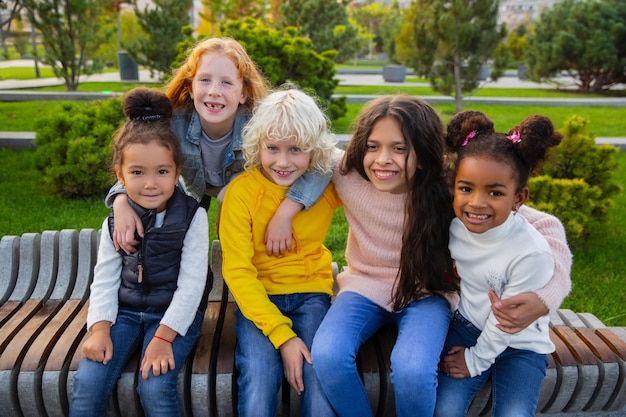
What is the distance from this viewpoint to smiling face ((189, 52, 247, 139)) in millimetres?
2664

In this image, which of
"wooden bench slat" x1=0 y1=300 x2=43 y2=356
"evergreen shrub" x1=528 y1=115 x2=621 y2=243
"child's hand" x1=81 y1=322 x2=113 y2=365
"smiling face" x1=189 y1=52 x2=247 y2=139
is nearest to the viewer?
"child's hand" x1=81 y1=322 x2=113 y2=365

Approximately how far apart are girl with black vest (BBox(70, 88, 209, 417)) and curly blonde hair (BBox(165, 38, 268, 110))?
332 millimetres

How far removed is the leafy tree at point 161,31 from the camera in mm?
14188

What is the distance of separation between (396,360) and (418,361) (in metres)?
0.09

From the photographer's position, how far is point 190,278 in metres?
2.40

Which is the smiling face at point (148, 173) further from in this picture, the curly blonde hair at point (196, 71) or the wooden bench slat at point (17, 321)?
the wooden bench slat at point (17, 321)

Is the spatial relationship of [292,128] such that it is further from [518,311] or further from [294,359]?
[518,311]

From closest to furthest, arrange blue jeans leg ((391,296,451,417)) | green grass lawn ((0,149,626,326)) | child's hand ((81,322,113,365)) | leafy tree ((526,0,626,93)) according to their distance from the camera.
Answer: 1. blue jeans leg ((391,296,451,417))
2. child's hand ((81,322,113,365))
3. green grass lawn ((0,149,626,326))
4. leafy tree ((526,0,626,93))

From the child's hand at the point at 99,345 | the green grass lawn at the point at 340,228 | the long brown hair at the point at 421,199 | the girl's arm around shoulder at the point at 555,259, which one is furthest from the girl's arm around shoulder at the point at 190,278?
the green grass lawn at the point at 340,228

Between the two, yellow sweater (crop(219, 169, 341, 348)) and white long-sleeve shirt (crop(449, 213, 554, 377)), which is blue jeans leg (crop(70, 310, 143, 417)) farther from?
white long-sleeve shirt (crop(449, 213, 554, 377))

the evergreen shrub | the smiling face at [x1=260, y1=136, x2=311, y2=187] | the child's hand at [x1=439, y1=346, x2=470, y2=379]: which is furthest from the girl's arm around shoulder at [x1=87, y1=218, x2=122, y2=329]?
the evergreen shrub

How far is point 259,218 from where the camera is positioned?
2518 mm

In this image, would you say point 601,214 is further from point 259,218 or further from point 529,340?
point 259,218

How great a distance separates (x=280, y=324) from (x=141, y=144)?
38.7 inches
